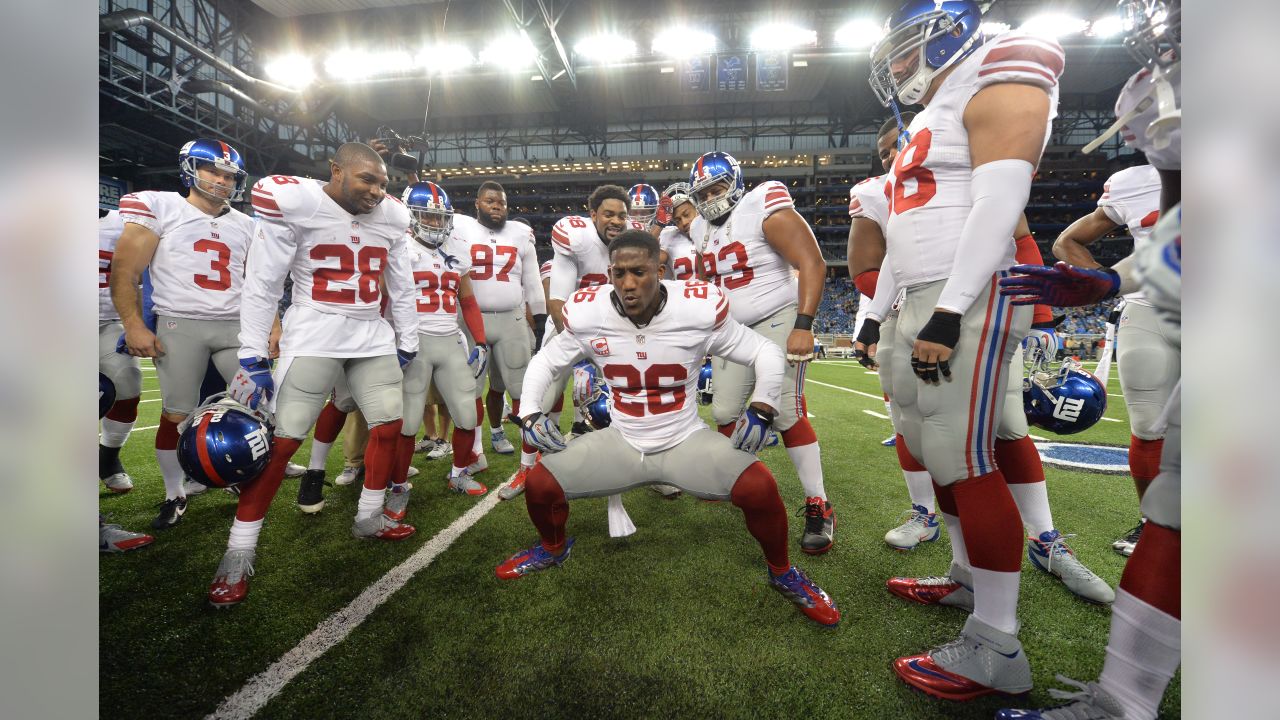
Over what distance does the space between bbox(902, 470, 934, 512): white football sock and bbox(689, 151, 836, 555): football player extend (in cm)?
46

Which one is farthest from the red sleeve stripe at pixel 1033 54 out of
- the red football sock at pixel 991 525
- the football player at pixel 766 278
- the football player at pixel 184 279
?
the football player at pixel 184 279

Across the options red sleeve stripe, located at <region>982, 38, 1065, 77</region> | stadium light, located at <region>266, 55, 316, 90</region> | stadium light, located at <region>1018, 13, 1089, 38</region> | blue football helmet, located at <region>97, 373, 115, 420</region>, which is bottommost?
blue football helmet, located at <region>97, 373, 115, 420</region>

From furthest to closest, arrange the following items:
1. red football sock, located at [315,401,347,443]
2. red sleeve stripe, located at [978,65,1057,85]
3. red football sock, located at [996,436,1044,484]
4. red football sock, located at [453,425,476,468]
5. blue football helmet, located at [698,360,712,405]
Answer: blue football helmet, located at [698,360,712,405]
red football sock, located at [453,425,476,468]
red football sock, located at [315,401,347,443]
red football sock, located at [996,436,1044,484]
red sleeve stripe, located at [978,65,1057,85]

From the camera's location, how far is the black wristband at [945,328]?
1484 mm

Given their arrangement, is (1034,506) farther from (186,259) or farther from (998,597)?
(186,259)

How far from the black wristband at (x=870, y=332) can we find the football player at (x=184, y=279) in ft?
12.3

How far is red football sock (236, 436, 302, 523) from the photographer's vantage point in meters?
2.34

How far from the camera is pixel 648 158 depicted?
96.0 ft

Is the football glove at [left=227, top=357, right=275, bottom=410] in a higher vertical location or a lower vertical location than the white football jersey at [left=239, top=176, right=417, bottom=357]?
lower

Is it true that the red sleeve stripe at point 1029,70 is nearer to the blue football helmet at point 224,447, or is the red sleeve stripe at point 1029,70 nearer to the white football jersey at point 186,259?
the blue football helmet at point 224,447

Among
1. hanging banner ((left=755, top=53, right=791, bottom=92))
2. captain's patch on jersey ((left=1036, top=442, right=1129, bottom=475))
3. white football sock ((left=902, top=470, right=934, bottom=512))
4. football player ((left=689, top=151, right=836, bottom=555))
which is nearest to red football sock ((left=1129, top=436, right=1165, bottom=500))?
white football sock ((left=902, top=470, right=934, bottom=512))

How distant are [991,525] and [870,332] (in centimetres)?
117

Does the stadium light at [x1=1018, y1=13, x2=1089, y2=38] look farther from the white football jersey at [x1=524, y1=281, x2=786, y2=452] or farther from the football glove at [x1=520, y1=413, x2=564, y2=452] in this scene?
the football glove at [x1=520, y1=413, x2=564, y2=452]
